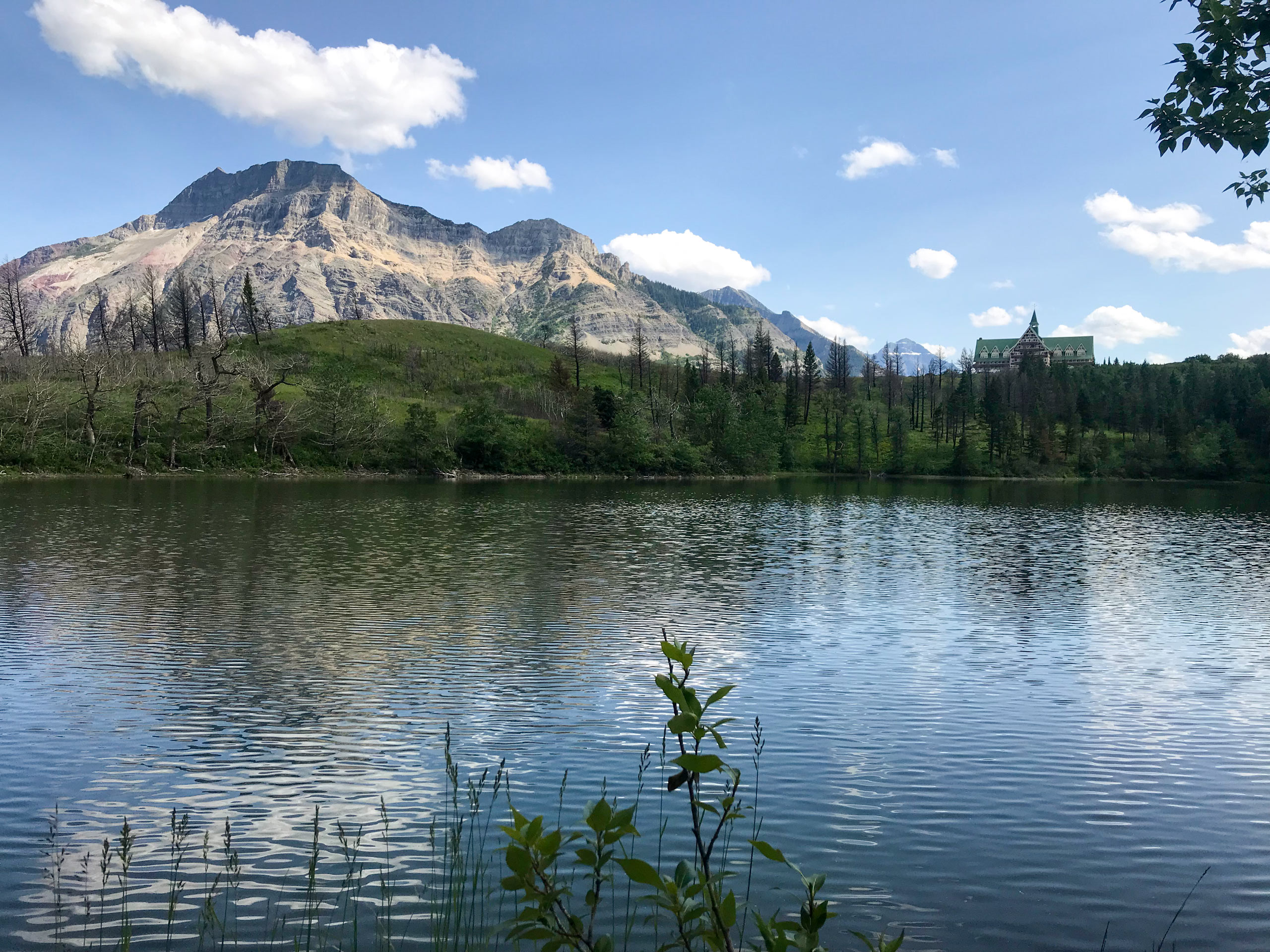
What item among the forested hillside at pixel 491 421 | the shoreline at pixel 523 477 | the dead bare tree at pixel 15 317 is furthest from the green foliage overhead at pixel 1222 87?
the dead bare tree at pixel 15 317

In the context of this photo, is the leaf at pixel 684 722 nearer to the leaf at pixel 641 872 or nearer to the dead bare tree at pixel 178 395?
the leaf at pixel 641 872

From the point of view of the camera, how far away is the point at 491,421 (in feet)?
399

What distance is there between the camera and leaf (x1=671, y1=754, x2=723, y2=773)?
330 cm

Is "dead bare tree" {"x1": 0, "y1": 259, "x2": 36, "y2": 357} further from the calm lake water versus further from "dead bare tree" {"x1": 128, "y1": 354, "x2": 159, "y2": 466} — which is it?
the calm lake water

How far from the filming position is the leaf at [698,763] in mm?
3305

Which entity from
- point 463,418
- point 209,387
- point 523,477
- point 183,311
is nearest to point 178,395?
point 209,387

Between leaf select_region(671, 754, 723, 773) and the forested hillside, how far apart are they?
10727 cm

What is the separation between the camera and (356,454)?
116500 mm

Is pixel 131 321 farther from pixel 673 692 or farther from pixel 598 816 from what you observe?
pixel 673 692

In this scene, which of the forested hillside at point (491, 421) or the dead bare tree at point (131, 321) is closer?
the forested hillside at point (491, 421)

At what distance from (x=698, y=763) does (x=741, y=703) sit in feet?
48.3

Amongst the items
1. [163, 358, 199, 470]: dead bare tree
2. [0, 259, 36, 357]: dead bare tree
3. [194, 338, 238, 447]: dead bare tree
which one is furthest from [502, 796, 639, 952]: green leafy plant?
[0, 259, 36, 357]: dead bare tree

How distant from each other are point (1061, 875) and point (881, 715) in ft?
22.1

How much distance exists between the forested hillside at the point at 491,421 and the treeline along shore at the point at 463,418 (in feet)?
1.13
